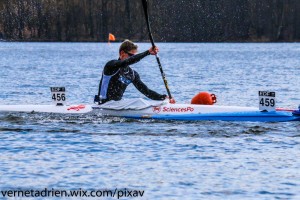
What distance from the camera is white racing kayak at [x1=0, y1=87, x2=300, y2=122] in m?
23.9

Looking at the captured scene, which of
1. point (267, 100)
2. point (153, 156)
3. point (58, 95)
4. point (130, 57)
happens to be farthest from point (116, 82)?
point (153, 156)

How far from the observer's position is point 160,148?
70.0ft

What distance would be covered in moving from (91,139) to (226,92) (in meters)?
24.0

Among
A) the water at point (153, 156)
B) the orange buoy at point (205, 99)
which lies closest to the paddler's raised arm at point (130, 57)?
the water at point (153, 156)

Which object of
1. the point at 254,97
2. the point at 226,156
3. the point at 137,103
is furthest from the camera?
the point at 254,97

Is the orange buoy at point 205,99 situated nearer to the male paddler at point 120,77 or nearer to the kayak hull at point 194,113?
the kayak hull at point 194,113

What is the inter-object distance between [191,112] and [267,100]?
2.33 m

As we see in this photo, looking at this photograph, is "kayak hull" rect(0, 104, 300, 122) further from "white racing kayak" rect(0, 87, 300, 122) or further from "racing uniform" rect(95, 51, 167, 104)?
"racing uniform" rect(95, 51, 167, 104)

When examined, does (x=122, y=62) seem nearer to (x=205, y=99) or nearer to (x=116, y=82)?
(x=116, y=82)

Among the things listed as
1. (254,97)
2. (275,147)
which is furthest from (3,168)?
(254,97)

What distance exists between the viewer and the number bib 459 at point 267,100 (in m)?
23.4

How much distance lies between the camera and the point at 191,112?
24.6m

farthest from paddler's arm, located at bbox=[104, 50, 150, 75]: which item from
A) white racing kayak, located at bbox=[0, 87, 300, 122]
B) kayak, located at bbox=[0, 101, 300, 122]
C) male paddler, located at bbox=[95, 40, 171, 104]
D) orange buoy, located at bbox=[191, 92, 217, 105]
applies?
orange buoy, located at bbox=[191, 92, 217, 105]

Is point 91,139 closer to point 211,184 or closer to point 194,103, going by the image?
point 194,103
